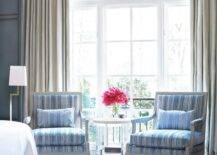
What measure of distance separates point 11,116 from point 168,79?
7.81 ft

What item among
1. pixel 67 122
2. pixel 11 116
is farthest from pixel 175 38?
pixel 11 116

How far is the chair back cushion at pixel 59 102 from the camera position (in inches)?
231

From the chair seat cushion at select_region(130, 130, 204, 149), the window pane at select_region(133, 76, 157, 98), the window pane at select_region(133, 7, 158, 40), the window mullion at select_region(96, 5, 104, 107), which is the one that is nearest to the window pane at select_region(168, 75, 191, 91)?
the window pane at select_region(133, 76, 157, 98)

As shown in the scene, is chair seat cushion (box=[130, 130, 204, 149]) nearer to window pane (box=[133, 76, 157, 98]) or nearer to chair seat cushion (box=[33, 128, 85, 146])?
chair seat cushion (box=[33, 128, 85, 146])

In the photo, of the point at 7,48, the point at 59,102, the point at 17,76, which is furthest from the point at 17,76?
the point at 7,48

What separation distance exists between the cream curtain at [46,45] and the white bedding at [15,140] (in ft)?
6.92

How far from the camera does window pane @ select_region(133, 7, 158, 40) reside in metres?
6.33

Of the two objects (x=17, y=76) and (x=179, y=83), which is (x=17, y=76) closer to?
(x=17, y=76)

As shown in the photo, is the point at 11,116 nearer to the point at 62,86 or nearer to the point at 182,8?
the point at 62,86

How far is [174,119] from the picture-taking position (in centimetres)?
532

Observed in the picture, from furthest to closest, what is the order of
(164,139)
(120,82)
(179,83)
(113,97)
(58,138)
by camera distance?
1. (120,82)
2. (179,83)
3. (113,97)
4. (58,138)
5. (164,139)

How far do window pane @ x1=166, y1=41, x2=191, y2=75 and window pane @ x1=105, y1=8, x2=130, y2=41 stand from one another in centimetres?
68

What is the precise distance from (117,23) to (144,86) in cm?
106

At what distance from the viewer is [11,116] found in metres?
6.18
